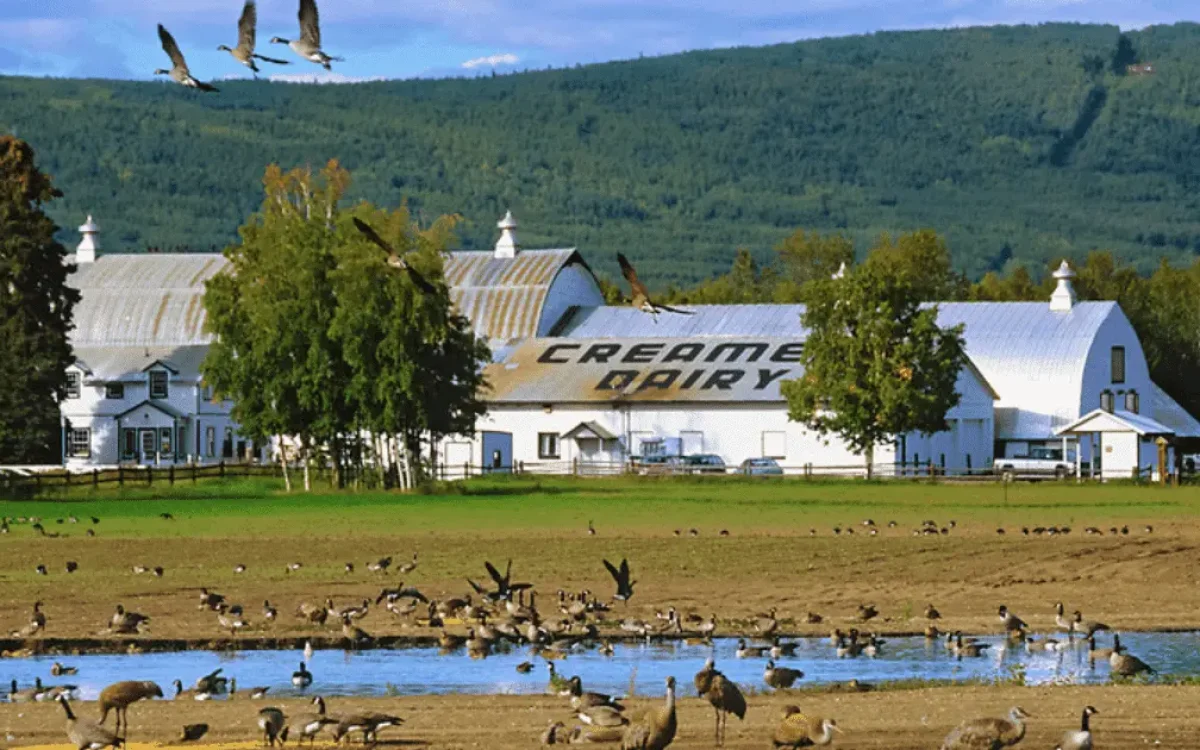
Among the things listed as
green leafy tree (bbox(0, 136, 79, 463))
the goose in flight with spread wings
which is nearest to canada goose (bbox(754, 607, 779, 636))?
the goose in flight with spread wings

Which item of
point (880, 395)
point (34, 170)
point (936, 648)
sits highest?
point (34, 170)

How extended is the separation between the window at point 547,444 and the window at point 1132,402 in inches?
1108

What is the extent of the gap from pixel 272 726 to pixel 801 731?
16.4 feet

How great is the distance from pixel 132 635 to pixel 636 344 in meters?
80.6

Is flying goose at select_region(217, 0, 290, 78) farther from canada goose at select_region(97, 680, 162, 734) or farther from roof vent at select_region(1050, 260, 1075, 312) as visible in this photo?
roof vent at select_region(1050, 260, 1075, 312)

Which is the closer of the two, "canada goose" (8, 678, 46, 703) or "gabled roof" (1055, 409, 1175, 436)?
"canada goose" (8, 678, 46, 703)

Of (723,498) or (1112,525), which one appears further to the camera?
(723,498)

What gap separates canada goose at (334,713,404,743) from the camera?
22609 millimetres

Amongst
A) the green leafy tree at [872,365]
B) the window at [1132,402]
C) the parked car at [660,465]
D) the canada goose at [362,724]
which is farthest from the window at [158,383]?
the canada goose at [362,724]

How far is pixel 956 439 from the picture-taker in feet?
346

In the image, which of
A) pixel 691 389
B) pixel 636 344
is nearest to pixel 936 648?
pixel 691 389

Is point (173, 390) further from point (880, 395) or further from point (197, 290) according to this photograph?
point (880, 395)

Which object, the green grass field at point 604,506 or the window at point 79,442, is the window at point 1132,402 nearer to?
the green grass field at point 604,506

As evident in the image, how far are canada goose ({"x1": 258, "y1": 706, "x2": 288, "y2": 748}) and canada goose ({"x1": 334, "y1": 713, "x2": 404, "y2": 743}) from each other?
0.53 meters
